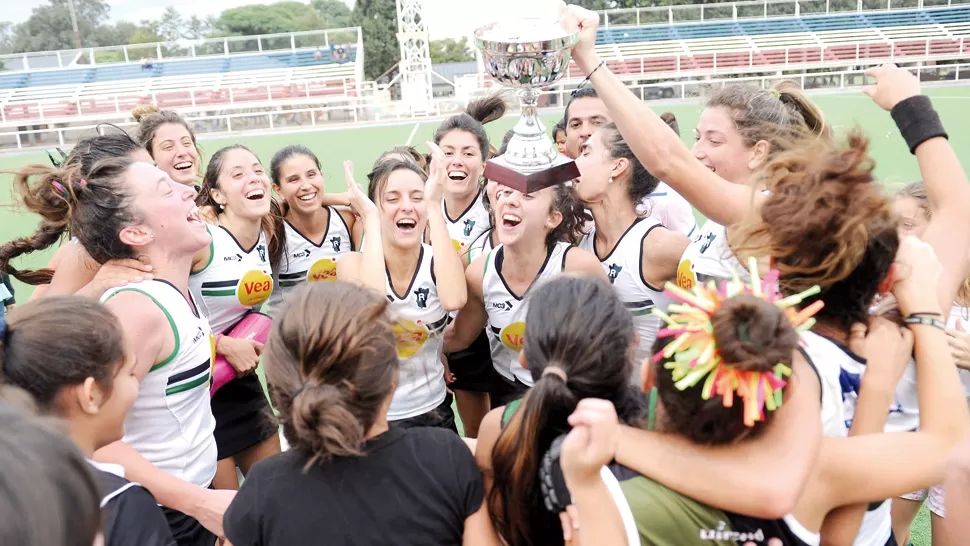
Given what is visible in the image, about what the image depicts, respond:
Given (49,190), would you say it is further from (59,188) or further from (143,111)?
(143,111)

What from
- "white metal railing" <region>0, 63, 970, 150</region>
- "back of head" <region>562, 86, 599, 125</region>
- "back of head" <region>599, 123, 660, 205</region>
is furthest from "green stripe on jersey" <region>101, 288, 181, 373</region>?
"white metal railing" <region>0, 63, 970, 150</region>

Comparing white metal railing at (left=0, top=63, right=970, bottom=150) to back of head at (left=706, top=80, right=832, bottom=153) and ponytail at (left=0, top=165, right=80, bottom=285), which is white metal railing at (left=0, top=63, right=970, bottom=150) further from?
ponytail at (left=0, top=165, right=80, bottom=285)

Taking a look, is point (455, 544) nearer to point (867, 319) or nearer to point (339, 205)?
point (867, 319)

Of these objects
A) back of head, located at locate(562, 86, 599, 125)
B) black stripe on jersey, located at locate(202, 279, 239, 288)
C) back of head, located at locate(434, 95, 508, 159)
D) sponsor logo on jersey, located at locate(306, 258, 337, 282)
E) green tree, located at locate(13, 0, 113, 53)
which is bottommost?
sponsor logo on jersey, located at locate(306, 258, 337, 282)

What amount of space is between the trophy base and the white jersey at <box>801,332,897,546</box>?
1264 mm

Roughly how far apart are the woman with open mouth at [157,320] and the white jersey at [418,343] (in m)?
0.87

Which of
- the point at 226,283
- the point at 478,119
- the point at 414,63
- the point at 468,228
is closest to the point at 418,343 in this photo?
the point at 226,283

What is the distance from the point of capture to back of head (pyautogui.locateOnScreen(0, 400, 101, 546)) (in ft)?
3.28

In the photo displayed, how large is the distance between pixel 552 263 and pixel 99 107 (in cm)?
2632

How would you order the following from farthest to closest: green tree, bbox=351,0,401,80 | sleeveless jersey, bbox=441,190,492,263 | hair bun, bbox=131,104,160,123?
1. green tree, bbox=351,0,401,80
2. hair bun, bbox=131,104,160,123
3. sleeveless jersey, bbox=441,190,492,263

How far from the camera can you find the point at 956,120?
562 inches

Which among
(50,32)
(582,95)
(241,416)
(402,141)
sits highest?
(50,32)

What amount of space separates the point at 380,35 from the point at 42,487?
38161mm

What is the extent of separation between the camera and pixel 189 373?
252cm
